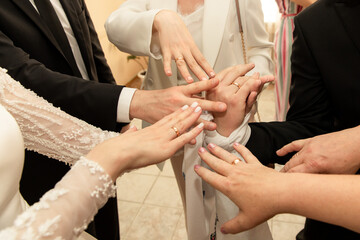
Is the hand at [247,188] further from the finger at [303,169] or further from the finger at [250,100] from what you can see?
the finger at [250,100]

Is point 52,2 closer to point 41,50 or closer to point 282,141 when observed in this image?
point 41,50

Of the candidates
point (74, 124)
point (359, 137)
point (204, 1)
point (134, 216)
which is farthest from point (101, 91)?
point (134, 216)

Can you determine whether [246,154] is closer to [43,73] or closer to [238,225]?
[238,225]

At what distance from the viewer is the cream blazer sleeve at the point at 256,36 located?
119 cm

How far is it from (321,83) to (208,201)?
59cm

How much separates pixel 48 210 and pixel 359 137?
0.82 metres

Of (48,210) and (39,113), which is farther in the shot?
(39,113)

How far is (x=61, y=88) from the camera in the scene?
100 centimetres

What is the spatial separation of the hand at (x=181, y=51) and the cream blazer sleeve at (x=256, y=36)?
1.13 ft

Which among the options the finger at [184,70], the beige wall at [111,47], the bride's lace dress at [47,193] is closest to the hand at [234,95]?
the finger at [184,70]

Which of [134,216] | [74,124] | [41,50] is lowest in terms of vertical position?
[134,216]

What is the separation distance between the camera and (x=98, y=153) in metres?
0.70

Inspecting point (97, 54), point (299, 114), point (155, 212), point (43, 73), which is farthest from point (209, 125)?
point (155, 212)

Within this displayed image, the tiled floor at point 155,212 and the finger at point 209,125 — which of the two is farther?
the tiled floor at point 155,212
